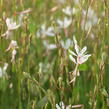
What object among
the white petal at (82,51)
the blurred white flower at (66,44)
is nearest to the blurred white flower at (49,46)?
the blurred white flower at (66,44)

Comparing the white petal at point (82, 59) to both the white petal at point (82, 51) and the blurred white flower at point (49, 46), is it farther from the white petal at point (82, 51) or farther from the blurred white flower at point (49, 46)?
the blurred white flower at point (49, 46)

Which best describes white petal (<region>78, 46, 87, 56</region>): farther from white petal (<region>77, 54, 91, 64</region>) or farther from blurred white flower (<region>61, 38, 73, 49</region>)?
blurred white flower (<region>61, 38, 73, 49</region>)

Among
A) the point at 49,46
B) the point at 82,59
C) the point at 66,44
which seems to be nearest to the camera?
the point at 82,59

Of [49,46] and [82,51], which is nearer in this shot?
[82,51]

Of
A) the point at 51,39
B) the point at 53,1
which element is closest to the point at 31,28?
the point at 51,39

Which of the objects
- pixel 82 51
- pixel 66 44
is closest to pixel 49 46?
pixel 66 44

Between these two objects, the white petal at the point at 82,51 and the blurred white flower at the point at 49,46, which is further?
the blurred white flower at the point at 49,46

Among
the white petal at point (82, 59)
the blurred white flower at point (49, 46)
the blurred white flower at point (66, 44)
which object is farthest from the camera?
the blurred white flower at point (49, 46)

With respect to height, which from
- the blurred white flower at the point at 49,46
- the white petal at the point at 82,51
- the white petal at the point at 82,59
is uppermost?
the white petal at the point at 82,51

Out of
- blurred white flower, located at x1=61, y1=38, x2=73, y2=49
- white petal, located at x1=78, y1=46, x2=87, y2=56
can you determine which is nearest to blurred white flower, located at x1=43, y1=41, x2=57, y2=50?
blurred white flower, located at x1=61, y1=38, x2=73, y2=49

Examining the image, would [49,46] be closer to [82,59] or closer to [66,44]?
[66,44]

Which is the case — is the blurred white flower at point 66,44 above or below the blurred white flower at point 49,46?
above
